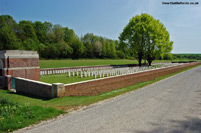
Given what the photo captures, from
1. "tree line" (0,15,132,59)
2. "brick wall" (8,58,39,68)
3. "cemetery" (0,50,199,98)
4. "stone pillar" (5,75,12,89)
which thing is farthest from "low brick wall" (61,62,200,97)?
"tree line" (0,15,132,59)

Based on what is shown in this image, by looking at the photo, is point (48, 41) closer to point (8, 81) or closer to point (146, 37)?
point (146, 37)

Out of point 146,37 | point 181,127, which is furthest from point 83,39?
point 181,127

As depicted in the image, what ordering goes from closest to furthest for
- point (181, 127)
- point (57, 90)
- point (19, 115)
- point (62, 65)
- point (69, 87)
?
1. point (181, 127)
2. point (19, 115)
3. point (57, 90)
4. point (69, 87)
5. point (62, 65)

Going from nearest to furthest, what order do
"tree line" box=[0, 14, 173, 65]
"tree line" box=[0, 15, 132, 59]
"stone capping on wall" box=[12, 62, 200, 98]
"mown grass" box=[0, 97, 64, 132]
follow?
"mown grass" box=[0, 97, 64, 132], "stone capping on wall" box=[12, 62, 200, 98], "tree line" box=[0, 14, 173, 65], "tree line" box=[0, 15, 132, 59]

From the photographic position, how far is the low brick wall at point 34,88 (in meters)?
8.14

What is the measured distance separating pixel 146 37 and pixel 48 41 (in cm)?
4436

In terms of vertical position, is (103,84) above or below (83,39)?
below

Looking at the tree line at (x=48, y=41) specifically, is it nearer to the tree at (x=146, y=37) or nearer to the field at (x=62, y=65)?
the field at (x=62, y=65)

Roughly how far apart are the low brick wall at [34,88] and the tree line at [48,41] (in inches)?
1334

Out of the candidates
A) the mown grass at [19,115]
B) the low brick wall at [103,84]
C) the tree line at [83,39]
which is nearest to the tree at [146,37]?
the tree line at [83,39]

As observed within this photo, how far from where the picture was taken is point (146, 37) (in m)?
31.1

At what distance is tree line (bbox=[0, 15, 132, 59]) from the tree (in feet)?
32.5

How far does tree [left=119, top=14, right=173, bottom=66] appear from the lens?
1187 inches

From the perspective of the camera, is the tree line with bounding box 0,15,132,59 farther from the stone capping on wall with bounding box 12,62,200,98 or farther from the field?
the stone capping on wall with bounding box 12,62,200,98
